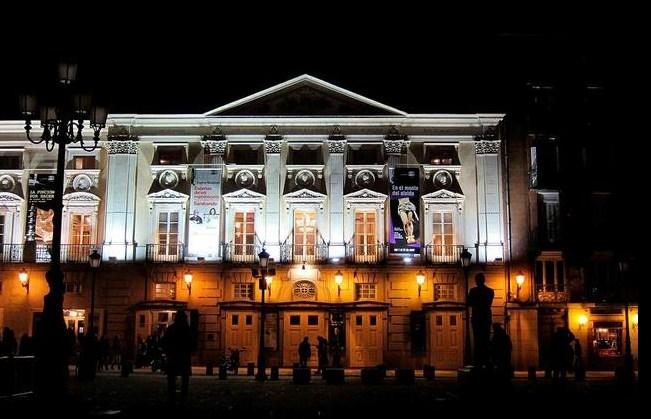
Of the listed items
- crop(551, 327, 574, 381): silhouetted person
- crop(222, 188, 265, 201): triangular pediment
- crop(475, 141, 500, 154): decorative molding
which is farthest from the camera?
crop(475, 141, 500, 154): decorative molding

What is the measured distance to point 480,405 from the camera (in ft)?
50.2

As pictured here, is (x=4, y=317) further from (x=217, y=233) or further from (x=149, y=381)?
(x=149, y=381)

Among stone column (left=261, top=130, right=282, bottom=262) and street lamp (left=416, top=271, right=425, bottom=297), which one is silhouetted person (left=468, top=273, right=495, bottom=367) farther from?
stone column (left=261, top=130, right=282, bottom=262)

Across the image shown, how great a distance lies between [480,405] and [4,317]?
31.1 metres

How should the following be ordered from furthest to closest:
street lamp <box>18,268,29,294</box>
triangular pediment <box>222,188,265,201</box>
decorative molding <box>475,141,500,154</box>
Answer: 1. decorative molding <box>475,141,500,154</box>
2. triangular pediment <box>222,188,265,201</box>
3. street lamp <box>18,268,29,294</box>

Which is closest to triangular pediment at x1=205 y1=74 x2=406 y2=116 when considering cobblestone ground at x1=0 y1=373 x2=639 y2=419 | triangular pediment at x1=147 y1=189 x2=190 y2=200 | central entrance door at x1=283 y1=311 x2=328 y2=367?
triangular pediment at x1=147 y1=189 x2=190 y2=200

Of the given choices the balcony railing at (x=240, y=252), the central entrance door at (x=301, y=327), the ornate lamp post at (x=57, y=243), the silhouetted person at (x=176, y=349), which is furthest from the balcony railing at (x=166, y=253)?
the silhouetted person at (x=176, y=349)

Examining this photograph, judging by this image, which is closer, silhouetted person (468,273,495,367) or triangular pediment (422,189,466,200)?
silhouetted person (468,273,495,367)

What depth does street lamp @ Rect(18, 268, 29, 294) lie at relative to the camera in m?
39.4

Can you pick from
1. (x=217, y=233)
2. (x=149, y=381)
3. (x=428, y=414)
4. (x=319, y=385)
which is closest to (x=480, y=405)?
(x=428, y=414)

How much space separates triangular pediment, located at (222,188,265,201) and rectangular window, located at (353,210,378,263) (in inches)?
201

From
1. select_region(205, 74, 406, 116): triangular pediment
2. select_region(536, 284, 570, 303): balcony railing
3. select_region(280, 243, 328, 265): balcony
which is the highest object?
select_region(205, 74, 406, 116): triangular pediment

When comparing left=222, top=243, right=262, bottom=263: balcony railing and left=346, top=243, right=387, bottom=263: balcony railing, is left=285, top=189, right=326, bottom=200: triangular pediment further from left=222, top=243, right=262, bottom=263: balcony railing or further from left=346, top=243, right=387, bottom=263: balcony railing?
left=222, top=243, right=262, bottom=263: balcony railing

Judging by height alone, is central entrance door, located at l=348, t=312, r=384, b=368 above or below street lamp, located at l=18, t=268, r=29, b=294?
below
